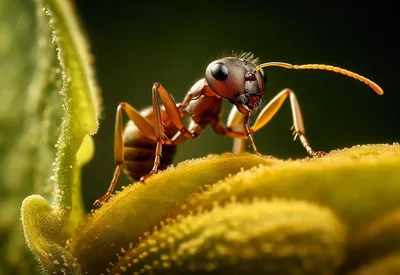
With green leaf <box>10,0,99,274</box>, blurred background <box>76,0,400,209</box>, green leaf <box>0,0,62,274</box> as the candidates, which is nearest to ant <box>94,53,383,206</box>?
green leaf <box>0,0,62,274</box>

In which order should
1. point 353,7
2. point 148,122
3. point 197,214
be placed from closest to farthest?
point 197,214 → point 148,122 → point 353,7

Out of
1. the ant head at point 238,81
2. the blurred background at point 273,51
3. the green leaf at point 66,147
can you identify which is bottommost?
the blurred background at point 273,51

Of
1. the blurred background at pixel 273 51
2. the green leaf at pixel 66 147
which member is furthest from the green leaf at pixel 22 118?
the blurred background at pixel 273 51

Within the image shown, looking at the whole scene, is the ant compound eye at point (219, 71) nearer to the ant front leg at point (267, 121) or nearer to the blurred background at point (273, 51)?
the ant front leg at point (267, 121)

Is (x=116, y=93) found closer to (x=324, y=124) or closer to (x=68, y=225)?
(x=324, y=124)

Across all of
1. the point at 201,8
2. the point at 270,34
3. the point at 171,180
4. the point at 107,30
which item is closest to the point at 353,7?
the point at 270,34

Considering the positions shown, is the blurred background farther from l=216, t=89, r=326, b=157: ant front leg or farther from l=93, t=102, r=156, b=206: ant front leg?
l=93, t=102, r=156, b=206: ant front leg
